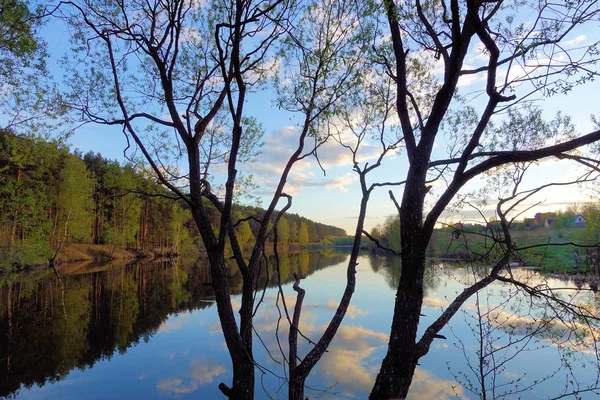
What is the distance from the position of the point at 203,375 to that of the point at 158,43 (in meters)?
8.26

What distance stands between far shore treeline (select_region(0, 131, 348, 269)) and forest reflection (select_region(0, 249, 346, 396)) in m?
2.68

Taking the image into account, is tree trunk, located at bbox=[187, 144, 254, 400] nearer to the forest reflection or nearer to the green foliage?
the forest reflection

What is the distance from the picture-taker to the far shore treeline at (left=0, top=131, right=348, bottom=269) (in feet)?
36.7

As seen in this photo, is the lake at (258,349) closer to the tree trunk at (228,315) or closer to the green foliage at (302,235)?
the tree trunk at (228,315)

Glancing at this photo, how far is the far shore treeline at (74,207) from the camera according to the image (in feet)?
36.7

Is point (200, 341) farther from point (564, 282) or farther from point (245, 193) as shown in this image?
point (564, 282)

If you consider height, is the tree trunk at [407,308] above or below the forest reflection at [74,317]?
above

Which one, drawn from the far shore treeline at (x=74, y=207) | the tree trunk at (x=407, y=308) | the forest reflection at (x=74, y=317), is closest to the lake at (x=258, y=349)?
the forest reflection at (x=74, y=317)

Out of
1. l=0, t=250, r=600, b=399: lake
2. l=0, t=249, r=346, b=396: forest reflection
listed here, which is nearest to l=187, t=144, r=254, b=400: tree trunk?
l=0, t=249, r=346, b=396: forest reflection

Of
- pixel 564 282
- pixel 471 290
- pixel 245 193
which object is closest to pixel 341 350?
pixel 245 193

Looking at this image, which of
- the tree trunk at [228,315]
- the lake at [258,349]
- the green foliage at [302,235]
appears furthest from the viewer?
the green foliage at [302,235]

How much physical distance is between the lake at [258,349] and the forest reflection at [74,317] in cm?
4

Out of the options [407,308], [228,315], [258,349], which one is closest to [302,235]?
[258,349]

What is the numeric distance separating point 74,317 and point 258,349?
853cm
